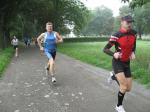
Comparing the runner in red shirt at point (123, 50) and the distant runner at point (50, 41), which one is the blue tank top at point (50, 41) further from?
the runner in red shirt at point (123, 50)

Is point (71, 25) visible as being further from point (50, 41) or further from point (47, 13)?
point (50, 41)

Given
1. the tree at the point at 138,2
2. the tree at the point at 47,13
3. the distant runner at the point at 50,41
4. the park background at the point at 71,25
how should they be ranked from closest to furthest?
the distant runner at the point at 50,41, the tree at the point at 138,2, the park background at the point at 71,25, the tree at the point at 47,13

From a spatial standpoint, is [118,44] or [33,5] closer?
[118,44]

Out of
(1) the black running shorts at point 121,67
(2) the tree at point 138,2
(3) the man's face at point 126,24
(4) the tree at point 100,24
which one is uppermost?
(2) the tree at point 138,2

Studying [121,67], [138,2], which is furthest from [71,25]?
[121,67]

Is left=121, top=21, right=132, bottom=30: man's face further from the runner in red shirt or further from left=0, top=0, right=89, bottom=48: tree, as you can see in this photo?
left=0, top=0, right=89, bottom=48: tree

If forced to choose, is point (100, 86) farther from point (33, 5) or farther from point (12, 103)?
point (33, 5)

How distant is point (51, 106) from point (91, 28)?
438 feet

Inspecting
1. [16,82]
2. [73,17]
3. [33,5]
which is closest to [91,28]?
[73,17]

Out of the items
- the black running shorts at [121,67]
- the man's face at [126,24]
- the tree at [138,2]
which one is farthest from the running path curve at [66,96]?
the tree at [138,2]

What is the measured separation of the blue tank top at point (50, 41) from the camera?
483 inches

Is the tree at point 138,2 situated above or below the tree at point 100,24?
above

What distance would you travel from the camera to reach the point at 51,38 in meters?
12.3

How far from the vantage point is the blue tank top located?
40.3 ft
